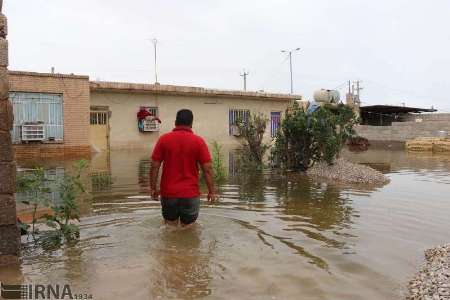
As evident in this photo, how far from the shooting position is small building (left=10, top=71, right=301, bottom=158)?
16469 millimetres

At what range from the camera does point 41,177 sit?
494 cm

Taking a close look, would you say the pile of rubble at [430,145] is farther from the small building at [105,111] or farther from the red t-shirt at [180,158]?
the red t-shirt at [180,158]

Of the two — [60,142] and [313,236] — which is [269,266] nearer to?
[313,236]

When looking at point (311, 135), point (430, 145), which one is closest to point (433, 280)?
point (311, 135)

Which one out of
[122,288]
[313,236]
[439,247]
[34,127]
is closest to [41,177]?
[122,288]

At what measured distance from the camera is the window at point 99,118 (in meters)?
19.6

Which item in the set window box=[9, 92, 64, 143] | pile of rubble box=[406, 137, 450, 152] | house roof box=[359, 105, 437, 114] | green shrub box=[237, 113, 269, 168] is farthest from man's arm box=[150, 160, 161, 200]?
house roof box=[359, 105, 437, 114]

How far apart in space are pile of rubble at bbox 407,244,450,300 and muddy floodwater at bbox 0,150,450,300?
4.1 inches

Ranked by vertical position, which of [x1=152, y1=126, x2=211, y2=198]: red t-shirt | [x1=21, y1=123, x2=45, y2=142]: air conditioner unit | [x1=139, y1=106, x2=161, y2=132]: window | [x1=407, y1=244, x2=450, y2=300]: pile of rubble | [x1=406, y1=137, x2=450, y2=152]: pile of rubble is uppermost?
[x1=139, y1=106, x2=161, y2=132]: window

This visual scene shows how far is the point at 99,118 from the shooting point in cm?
1978

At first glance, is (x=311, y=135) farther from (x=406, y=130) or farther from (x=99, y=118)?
(x=406, y=130)

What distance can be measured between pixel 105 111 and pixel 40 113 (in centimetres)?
349

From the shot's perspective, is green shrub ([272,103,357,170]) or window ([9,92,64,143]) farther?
window ([9,92,64,143])

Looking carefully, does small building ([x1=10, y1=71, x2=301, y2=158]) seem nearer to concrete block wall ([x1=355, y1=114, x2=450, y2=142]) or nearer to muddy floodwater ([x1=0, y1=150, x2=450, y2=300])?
concrete block wall ([x1=355, y1=114, x2=450, y2=142])
